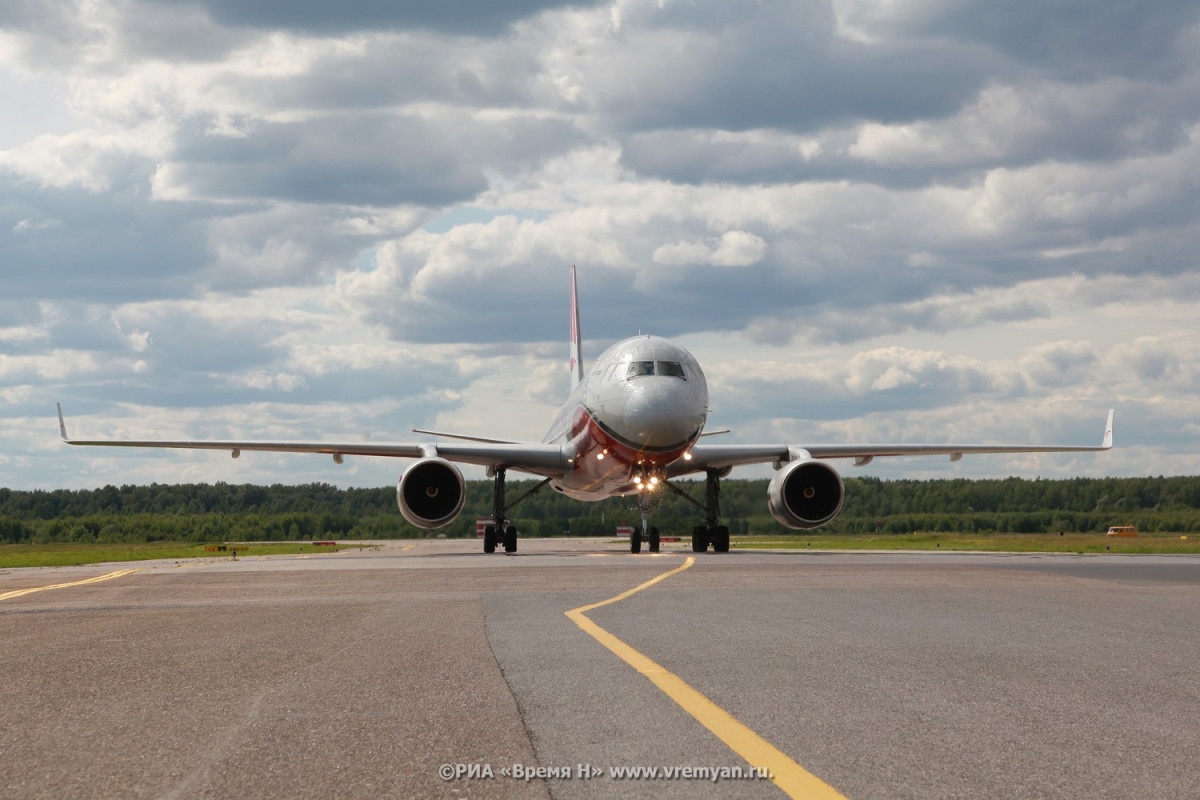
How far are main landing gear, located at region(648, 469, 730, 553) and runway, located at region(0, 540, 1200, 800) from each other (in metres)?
16.4

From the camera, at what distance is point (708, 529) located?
99.7 feet

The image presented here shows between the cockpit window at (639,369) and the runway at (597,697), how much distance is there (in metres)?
14.2

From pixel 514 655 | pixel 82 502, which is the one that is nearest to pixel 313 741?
pixel 514 655

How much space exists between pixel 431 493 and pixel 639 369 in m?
5.96

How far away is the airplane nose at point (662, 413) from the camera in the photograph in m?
26.2

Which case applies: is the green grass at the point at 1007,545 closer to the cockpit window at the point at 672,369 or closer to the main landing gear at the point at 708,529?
the main landing gear at the point at 708,529

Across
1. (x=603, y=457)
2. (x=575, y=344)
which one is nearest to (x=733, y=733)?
(x=603, y=457)

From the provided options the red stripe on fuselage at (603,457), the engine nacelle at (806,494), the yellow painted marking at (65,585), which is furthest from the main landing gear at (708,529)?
the yellow painted marking at (65,585)

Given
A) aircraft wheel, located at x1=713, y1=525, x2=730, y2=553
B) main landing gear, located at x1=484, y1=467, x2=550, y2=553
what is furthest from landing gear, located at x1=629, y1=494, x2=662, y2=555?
main landing gear, located at x1=484, y1=467, x2=550, y2=553

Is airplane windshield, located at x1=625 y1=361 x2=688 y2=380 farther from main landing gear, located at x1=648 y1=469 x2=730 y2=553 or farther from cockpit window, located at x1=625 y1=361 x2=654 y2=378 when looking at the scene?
main landing gear, located at x1=648 y1=469 x2=730 y2=553

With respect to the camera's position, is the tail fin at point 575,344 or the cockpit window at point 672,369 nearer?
the cockpit window at point 672,369

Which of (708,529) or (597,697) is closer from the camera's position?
(597,697)

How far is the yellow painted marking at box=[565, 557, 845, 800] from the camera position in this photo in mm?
4266

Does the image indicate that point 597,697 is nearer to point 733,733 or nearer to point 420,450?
point 733,733
